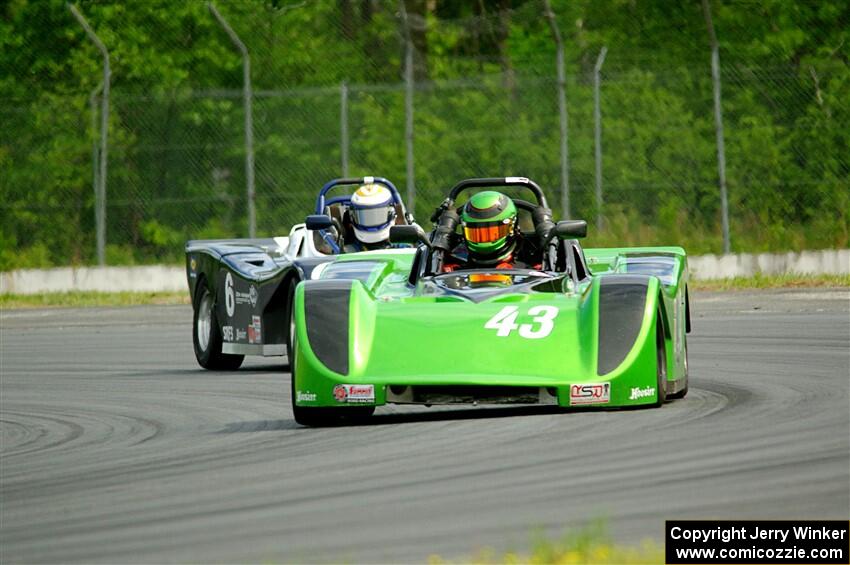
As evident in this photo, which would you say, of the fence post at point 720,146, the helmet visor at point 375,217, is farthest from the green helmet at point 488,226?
the fence post at point 720,146

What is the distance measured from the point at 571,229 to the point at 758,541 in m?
5.23

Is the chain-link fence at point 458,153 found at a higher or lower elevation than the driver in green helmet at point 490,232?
higher

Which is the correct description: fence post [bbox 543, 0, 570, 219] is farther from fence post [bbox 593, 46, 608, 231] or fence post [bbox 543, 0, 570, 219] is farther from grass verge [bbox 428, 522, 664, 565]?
grass verge [bbox 428, 522, 664, 565]

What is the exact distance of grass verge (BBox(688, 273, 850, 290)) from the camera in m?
21.2

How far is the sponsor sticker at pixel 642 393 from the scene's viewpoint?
29.9 feet

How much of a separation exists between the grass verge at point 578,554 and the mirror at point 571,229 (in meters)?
4.98

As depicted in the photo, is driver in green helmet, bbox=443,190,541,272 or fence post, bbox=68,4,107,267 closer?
driver in green helmet, bbox=443,190,541,272

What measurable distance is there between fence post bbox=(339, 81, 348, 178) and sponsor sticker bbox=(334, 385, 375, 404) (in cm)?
1460

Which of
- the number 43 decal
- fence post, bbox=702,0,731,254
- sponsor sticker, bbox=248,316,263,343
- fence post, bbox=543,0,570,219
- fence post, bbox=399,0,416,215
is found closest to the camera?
the number 43 decal

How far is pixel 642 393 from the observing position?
9164mm

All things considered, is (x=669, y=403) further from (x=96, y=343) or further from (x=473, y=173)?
(x=473, y=173)

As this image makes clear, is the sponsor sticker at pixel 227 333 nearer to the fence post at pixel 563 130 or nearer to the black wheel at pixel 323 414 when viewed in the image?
the black wheel at pixel 323 414

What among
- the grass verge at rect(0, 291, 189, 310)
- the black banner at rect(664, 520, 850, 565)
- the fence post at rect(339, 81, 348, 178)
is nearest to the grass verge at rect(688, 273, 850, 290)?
the fence post at rect(339, 81, 348, 178)

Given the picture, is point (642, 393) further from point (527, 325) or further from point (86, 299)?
point (86, 299)
